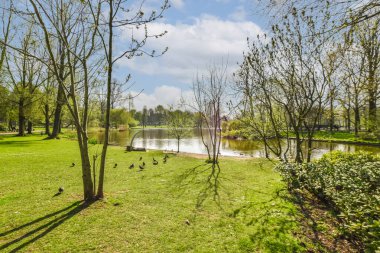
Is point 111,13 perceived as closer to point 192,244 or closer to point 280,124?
point 192,244

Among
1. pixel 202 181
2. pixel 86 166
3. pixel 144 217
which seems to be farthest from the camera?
pixel 202 181

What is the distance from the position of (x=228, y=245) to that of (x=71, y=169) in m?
8.68

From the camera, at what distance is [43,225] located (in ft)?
15.8

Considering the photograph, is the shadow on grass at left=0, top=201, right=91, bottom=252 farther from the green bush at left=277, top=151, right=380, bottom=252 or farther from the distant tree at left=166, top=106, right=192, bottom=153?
the distant tree at left=166, top=106, right=192, bottom=153

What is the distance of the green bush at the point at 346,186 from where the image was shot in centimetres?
432

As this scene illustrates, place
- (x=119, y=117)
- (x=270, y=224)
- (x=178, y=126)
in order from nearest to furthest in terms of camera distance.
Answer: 1. (x=270, y=224)
2. (x=178, y=126)
3. (x=119, y=117)

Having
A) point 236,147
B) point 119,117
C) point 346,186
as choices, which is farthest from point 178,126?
point 119,117

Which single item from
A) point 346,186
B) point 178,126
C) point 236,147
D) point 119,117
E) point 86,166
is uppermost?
point 119,117

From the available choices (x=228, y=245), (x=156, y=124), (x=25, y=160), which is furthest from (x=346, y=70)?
(x=156, y=124)

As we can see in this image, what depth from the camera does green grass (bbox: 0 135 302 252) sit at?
13.9 ft

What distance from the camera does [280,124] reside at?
13289 millimetres

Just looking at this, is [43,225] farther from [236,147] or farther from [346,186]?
[236,147]

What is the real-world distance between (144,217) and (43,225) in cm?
206

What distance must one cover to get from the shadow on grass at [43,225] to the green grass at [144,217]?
2cm
